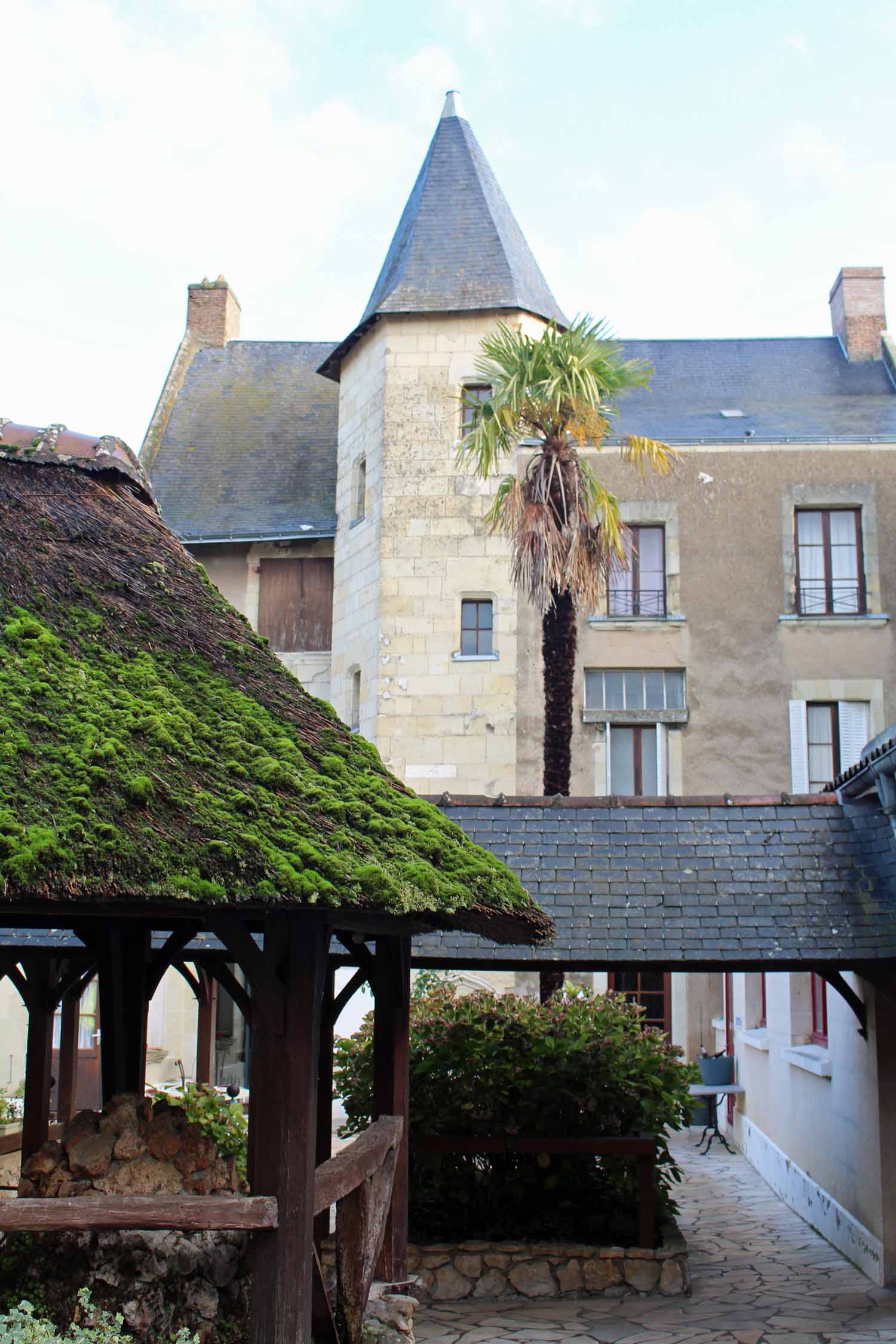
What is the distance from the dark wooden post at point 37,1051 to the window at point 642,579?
12178 millimetres

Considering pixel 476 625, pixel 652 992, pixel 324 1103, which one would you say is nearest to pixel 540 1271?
pixel 324 1103

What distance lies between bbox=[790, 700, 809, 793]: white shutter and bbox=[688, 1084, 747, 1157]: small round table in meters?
4.52

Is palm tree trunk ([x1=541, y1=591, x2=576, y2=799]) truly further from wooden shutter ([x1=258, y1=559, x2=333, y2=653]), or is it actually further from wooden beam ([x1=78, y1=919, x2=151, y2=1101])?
wooden shutter ([x1=258, y1=559, x2=333, y2=653])

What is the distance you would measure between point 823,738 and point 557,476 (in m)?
7.59

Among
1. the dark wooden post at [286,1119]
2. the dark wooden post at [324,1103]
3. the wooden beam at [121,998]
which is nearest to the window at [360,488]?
the dark wooden post at [324,1103]

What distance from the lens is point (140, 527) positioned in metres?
6.34

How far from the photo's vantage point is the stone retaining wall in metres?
9.26

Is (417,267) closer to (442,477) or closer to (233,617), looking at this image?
(442,477)

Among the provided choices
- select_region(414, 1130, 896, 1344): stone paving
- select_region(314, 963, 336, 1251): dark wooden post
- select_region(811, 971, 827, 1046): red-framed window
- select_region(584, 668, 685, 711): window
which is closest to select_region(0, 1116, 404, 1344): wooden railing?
select_region(314, 963, 336, 1251): dark wooden post

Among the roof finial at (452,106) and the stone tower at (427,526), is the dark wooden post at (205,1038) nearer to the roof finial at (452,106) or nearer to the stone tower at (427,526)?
the stone tower at (427,526)

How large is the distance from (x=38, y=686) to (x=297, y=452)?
768 inches

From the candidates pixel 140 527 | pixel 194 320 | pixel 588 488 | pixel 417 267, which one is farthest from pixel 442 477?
pixel 140 527

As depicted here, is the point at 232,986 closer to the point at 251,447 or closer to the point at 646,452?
the point at 646,452

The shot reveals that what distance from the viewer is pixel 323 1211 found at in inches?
235
